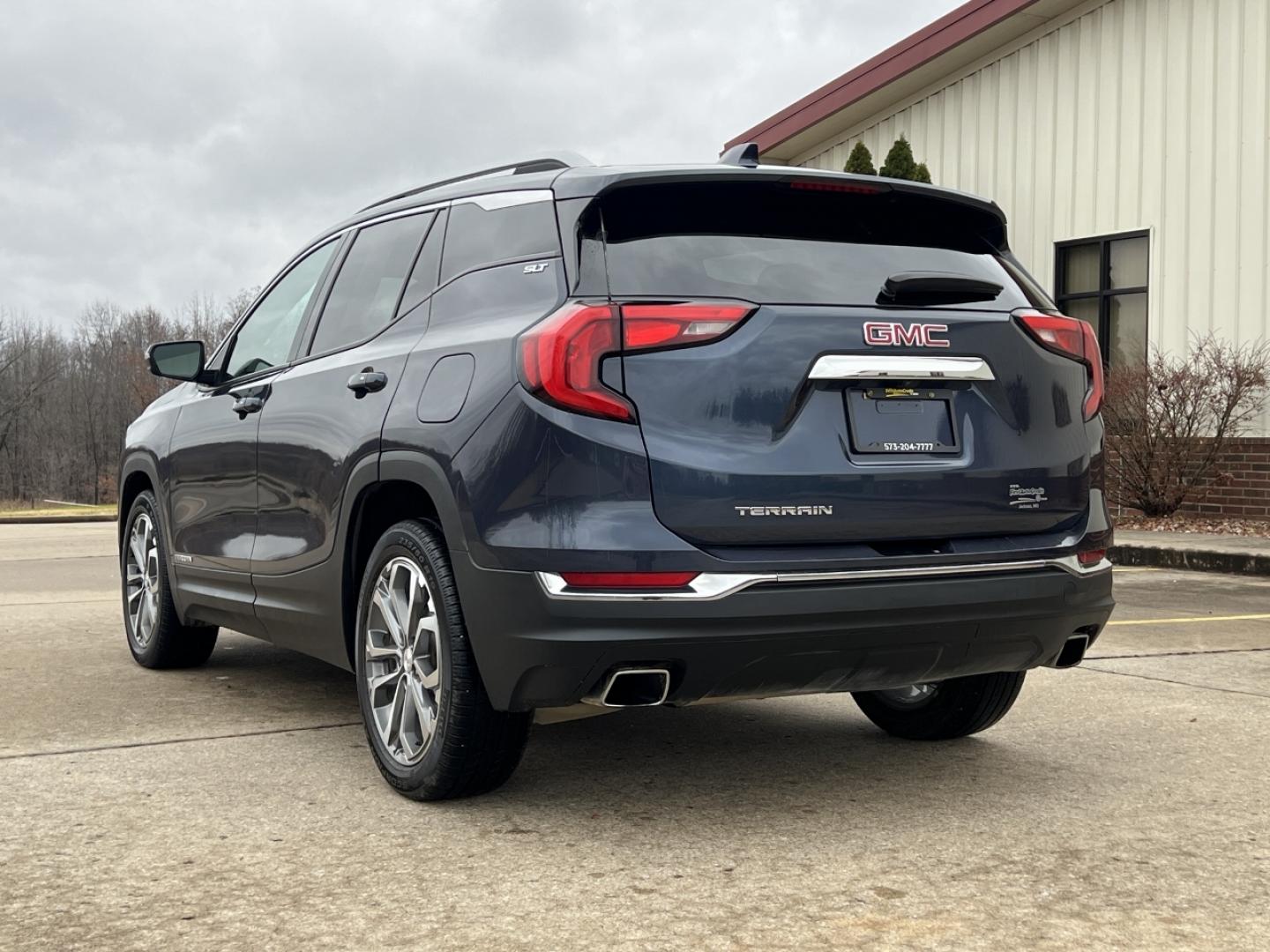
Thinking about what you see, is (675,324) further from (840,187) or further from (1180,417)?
(1180,417)

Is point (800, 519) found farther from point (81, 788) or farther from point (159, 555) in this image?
point (159, 555)

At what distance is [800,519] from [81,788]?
2344mm

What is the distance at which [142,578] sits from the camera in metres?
6.74

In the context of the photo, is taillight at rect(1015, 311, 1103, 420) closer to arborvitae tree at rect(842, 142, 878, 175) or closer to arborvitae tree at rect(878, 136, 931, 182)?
arborvitae tree at rect(878, 136, 931, 182)

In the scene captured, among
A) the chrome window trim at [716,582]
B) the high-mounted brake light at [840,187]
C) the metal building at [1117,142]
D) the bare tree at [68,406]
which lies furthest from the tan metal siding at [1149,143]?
the bare tree at [68,406]

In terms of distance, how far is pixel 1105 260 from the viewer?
17094 millimetres

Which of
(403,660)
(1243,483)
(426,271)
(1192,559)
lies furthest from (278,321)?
(1243,483)

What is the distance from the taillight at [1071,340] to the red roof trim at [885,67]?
1431 cm

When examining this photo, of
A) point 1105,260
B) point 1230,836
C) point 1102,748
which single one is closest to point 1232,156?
point 1105,260

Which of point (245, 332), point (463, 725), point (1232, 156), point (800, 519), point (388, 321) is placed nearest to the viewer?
point (800, 519)

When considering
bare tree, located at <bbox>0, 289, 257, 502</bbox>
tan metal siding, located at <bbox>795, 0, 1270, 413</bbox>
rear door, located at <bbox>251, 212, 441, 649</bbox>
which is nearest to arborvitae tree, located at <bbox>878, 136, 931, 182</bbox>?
tan metal siding, located at <bbox>795, 0, 1270, 413</bbox>

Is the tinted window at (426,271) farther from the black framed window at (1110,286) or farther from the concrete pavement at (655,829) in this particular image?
the black framed window at (1110,286)

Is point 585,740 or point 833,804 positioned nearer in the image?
point 833,804

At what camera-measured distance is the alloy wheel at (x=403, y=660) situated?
4.14m
